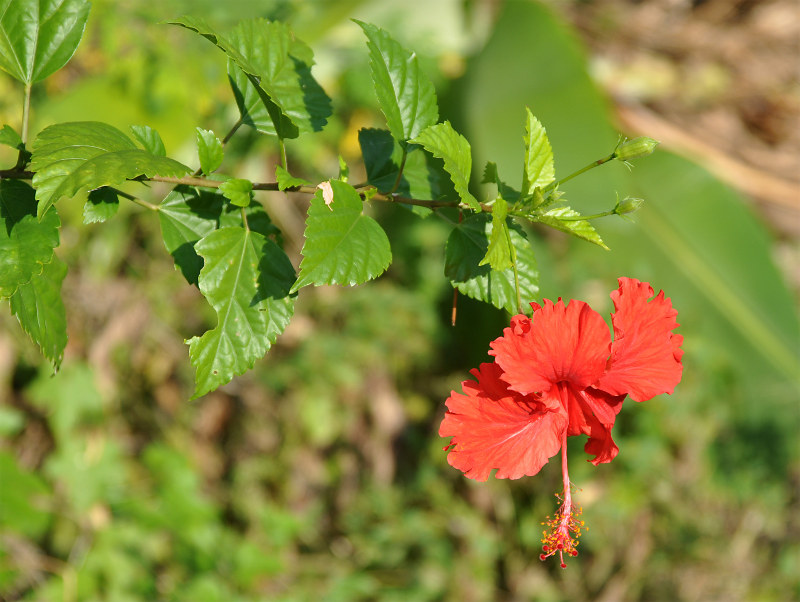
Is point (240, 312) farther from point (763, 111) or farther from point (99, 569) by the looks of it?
point (763, 111)

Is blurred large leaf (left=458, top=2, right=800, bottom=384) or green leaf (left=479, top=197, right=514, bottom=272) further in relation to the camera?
blurred large leaf (left=458, top=2, right=800, bottom=384)

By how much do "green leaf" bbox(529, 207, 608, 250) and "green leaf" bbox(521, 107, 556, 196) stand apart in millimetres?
30

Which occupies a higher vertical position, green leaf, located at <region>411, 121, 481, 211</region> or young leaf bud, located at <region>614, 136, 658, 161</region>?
green leaf, located at <region>411, 121, 481, 211</region>

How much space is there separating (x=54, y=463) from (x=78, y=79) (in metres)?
1.32

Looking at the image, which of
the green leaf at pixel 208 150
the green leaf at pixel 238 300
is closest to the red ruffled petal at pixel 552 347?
the green leaf at pixel 238 300

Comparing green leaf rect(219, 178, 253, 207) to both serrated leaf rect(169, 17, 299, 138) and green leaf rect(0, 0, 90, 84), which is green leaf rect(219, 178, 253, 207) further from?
green leaf rect(0, 0, 90, 84)

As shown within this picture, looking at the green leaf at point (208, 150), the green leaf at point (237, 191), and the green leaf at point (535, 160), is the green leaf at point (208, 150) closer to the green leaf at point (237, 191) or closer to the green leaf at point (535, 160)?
the green leaf at point (237, 191)

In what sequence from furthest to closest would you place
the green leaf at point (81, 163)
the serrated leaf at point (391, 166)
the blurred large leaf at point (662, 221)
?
1. the blurred large leaf at point (662, 221)
2. the serrated leaf at point (391, 166)
3. the green leaf at point (81, 163)

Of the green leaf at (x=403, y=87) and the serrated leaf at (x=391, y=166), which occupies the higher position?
the green leaf at (x=403, y=87)

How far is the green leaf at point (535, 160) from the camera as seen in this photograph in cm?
73

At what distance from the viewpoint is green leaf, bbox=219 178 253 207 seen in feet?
2.33

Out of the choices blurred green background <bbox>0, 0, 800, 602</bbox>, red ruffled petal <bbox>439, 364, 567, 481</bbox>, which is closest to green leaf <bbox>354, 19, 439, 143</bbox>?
red ruffled petal <bbox>439, 364, 567, 481</bbox>

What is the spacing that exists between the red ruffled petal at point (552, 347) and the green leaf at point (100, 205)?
42 cm

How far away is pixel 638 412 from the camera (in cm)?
234
